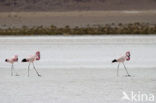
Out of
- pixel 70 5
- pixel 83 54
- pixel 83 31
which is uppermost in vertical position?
pixel 70 5

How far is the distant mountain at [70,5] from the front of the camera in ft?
219

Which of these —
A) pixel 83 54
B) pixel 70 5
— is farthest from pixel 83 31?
pixel 70 5

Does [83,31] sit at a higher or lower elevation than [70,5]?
lower

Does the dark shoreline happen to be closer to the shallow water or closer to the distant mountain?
the shallow water

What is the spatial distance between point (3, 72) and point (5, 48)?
6059 mm

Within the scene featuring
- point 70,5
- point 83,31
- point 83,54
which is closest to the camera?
point 83,54

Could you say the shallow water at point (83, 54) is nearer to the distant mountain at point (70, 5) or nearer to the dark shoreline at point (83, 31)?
the dark shoreline at point (83, 31)

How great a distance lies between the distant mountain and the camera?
6675cm

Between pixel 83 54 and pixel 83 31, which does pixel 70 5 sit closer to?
pixel 83 31

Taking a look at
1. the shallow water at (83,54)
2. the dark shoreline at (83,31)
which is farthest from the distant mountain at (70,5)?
the shallow water at (83,54)

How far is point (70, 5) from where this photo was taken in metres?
68.7

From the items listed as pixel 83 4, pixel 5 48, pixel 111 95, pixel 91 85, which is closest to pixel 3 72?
pixel 91 85

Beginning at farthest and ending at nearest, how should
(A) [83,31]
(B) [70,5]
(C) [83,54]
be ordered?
(B) [70,5] → (A) [83,31] → (C) [83,54]

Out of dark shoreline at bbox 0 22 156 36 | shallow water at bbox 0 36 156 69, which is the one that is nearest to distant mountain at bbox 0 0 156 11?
dark shoreline at bbox 0 22 156 36
